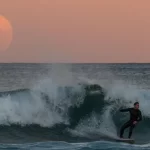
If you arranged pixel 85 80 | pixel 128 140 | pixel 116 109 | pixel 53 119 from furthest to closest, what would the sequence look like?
1. pixel 85 80
2. pixel 116 109
3. pixel 53 119
4. pixel 128 140

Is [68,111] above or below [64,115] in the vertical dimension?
above

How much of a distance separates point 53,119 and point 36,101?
1593 millimetres

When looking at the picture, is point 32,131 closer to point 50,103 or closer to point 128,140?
point 50,103

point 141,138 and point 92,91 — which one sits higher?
point 92,91

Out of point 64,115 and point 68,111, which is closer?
point 64,115

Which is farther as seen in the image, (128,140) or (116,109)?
(116,109)

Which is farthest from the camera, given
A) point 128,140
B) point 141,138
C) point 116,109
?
point 116,109

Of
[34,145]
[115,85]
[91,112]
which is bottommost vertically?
[34,145]

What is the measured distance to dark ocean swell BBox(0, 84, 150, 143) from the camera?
62.8 ft

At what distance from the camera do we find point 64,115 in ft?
70.0

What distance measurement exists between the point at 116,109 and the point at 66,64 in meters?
4.87

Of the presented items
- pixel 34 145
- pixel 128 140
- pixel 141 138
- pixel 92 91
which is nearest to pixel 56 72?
pixel 92 91

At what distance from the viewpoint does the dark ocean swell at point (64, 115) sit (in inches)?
754

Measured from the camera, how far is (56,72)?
25.4 meters
